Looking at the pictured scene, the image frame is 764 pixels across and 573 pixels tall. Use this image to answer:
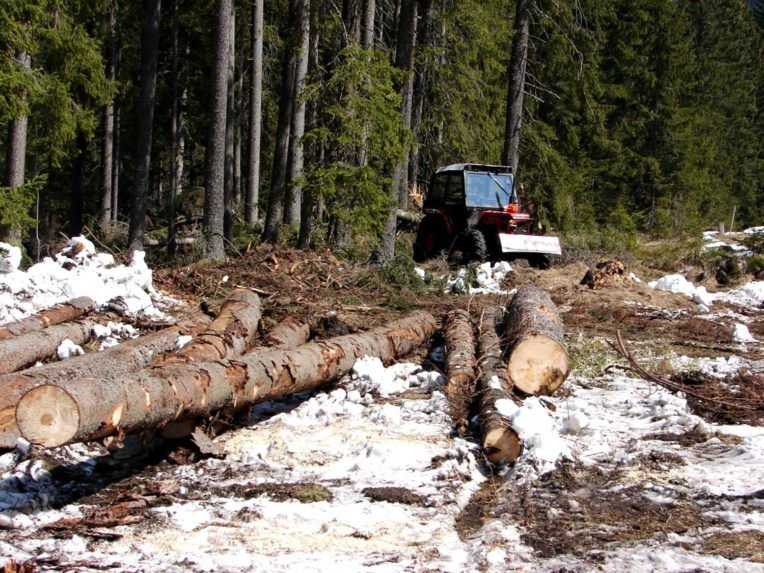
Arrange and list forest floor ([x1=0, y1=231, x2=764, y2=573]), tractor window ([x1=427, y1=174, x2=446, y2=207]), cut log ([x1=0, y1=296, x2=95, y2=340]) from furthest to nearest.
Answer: tractor window ([x1=427, y1=174, x2=446, y2=207]) < cut log ([x1=0, y1=296, x2=95, y2=340]) < forest floor ([x1=0, y1=231, x2=764, y2=573])

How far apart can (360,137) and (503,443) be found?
10.1 metres

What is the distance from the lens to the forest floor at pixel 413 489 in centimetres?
439

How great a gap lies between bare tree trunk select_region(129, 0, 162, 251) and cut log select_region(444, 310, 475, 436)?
12.4 metres

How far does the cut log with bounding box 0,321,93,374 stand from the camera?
7.47 metres

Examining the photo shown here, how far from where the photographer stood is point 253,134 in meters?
23.2

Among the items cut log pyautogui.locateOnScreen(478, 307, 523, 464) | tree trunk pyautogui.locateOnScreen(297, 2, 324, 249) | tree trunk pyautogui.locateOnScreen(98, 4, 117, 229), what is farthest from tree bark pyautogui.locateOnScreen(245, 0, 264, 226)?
cut log pyautogui.locateOnScreen(478, 307, 523, 464)

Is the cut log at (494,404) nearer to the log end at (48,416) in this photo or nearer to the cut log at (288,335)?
the cut log at (288,335)

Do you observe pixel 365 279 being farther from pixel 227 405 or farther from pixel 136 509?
pixel 136 509

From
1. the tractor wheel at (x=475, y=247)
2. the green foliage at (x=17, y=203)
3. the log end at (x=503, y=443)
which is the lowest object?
the log end at (x=503, y=443)

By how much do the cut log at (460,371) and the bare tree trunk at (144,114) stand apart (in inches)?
486

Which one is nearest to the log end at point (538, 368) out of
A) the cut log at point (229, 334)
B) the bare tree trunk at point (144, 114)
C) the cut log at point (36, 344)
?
the cut log at point (229, 334)

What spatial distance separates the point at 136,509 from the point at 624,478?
10.6 ft

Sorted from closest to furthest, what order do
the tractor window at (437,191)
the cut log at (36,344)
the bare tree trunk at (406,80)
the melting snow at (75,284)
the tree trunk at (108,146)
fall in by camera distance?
1. the cut log at (36,344)
2. the melting snow at (75,284)
3. the bare tree trunk at (406,80)
4. the tractor window at (437,191)
5. the tree trunk at (108,146)

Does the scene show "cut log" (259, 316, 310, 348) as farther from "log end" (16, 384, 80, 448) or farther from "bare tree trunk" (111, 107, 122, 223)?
"bare tree trunk" (111, 107, 122, 223)
